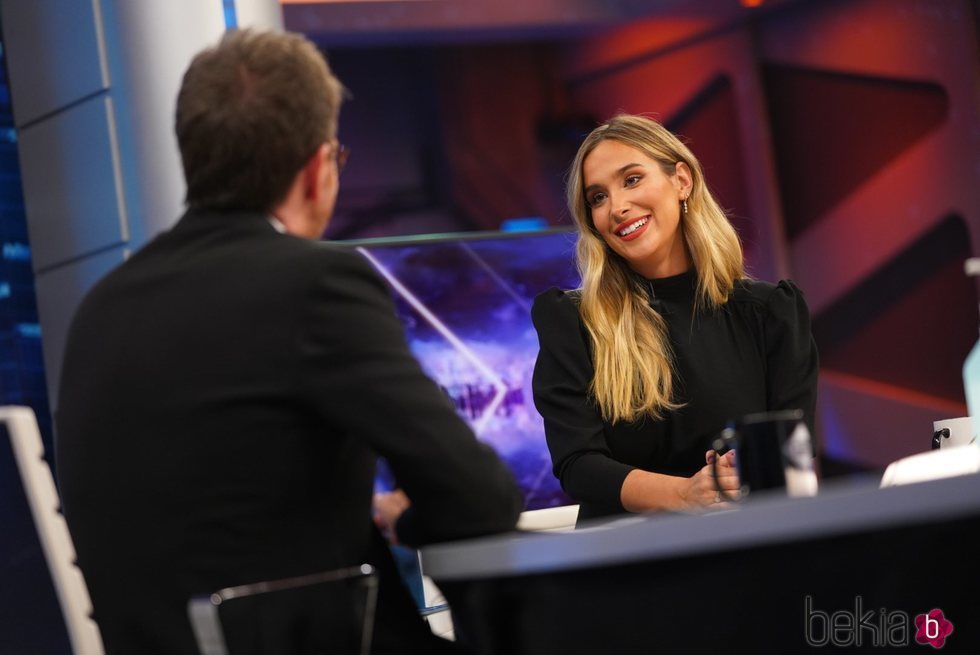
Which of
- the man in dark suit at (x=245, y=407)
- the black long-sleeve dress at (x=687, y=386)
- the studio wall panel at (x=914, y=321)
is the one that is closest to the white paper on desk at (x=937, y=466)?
the man in dark suit at (x=245, y=407)

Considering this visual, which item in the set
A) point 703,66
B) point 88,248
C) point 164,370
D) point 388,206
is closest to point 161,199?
point 88,248

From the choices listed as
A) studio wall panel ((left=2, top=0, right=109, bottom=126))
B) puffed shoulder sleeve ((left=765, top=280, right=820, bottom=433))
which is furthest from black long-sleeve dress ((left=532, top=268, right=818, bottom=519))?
studio wall panel ((left=2, top=0, right=109, bottom=126))

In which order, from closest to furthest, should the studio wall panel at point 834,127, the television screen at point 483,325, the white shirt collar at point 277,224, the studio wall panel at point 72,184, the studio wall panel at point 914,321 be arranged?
the white shirt collar at point 277,224
the studio wall panel at point 72,184
the television screen at point 483,325
the studio wall panel at point 914,321
the studio wall panel at point 834,127

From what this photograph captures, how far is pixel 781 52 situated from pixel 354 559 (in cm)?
588

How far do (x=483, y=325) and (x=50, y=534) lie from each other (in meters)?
1.73

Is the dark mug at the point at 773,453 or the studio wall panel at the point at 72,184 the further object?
the studio wall panel at the point at 72,184

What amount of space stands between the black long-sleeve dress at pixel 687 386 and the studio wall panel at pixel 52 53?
123 cm

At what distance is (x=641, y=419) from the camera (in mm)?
2285

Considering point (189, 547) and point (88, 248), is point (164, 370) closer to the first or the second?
point (189, 547)

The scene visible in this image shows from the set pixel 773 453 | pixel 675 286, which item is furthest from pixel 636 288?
pixel 773 453

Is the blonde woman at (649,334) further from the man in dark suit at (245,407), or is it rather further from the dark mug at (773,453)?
the man in dark suit at (245,407)

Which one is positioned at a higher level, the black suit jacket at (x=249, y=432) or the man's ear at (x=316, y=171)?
the man's ear at (x=316, y=171)

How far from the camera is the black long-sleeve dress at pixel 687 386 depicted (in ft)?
7.44

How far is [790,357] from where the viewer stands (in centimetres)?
230
